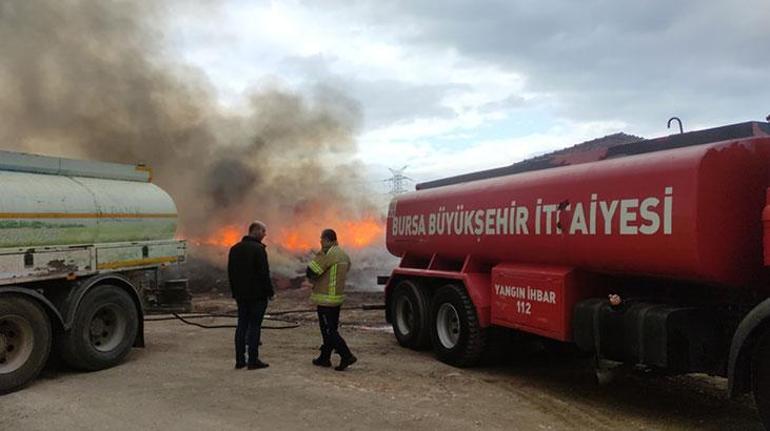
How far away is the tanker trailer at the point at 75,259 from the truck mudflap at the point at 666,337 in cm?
588

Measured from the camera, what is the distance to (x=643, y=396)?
6227 millimetres

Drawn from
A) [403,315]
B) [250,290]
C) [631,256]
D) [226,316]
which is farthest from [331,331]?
[226,316]

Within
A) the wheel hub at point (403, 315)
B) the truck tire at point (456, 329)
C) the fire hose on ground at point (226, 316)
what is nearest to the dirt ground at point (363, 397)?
the truck tire at point (456, 329)

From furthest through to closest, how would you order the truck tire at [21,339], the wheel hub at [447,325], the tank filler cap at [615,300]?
1. the wheel hub at [447,325]
2. the truck tire at [21,339]
3. the tank filler cap at [615,300]

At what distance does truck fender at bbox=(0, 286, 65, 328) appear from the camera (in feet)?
20.8

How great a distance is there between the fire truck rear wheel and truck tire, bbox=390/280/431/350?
4624mm

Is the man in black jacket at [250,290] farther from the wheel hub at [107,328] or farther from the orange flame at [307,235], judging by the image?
the orange flame at [307,235]

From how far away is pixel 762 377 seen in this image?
14.2ft

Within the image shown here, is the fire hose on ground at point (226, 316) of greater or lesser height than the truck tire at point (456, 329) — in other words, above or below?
below

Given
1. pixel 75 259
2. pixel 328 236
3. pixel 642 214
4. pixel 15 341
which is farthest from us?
pixel 328 236

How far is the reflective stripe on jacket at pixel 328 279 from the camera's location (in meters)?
7.21

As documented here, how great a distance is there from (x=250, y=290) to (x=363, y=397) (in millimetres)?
2096

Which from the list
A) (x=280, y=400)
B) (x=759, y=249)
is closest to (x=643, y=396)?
(x=759, y=249)

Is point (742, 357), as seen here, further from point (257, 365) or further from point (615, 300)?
point (257, 365)
